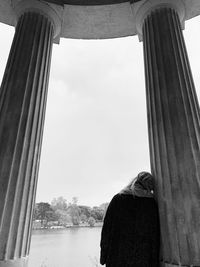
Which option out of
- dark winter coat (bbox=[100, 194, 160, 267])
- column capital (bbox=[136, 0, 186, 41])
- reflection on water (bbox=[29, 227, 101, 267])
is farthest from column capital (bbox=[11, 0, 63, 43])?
reflection on water (bbox=[29, 227, 101, 267])

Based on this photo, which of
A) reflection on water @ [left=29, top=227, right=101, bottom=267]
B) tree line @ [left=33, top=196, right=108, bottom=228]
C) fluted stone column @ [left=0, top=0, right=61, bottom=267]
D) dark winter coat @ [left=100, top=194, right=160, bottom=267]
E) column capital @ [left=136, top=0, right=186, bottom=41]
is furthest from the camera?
tree line @ [left=33, top=196, right=108, bottom=228]

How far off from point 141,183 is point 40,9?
9749mm

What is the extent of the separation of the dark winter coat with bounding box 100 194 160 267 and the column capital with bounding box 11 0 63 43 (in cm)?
964

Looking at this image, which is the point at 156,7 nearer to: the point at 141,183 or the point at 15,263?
the point at 141,183

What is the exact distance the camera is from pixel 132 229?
732 centimetres

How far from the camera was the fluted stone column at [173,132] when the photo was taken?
709cm

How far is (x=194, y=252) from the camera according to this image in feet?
22.1

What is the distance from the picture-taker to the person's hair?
7.73 metres

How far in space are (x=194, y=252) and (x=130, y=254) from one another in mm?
1722

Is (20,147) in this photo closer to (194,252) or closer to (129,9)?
(194,252)

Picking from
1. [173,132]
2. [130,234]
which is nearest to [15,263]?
[130,234]

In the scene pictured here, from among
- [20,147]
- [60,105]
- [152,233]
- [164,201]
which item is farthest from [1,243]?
Result: [60,105]

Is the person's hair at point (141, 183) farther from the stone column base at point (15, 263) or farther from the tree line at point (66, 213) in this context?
the tree line at point (66, 213)

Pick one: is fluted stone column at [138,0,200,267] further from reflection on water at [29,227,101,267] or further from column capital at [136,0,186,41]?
reflection on water at [29,227,101,267]
